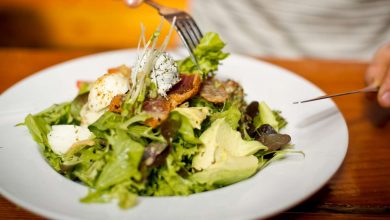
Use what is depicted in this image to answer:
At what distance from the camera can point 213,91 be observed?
6.60ft

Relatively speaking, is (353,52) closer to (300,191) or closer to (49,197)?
(300,191)

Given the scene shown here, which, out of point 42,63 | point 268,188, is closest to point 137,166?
point 268,188

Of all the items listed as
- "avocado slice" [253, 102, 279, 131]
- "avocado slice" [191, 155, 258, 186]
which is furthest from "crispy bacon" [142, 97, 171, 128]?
"avocado slice" [253, 102, 279, 131]

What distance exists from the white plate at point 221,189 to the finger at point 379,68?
0.29 meters

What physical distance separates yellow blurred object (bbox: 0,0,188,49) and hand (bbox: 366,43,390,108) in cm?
354

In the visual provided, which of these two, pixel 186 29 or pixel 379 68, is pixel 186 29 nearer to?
pixel 186 29

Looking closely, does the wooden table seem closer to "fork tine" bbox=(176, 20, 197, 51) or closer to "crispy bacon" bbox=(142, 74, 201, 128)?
"crispy bacon" bbox=(142, 74, 201, 128)

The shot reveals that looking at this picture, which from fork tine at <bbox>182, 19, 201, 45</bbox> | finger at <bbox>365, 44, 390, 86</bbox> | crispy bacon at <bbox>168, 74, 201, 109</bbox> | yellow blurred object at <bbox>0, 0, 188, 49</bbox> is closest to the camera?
crispy bacon at <bbox>168, 74, 201, 109</bbox>

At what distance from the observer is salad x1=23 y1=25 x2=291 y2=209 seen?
1518 mm

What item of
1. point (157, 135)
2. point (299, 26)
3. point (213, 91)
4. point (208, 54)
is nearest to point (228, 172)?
point (157, 135)

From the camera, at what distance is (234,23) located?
3.26 metres

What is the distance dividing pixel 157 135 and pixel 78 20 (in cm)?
418

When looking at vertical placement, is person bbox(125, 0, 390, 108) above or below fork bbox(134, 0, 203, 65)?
below

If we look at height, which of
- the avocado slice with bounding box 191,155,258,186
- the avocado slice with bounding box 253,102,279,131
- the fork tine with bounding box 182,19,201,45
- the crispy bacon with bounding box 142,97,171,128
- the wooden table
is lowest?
the wooden table
